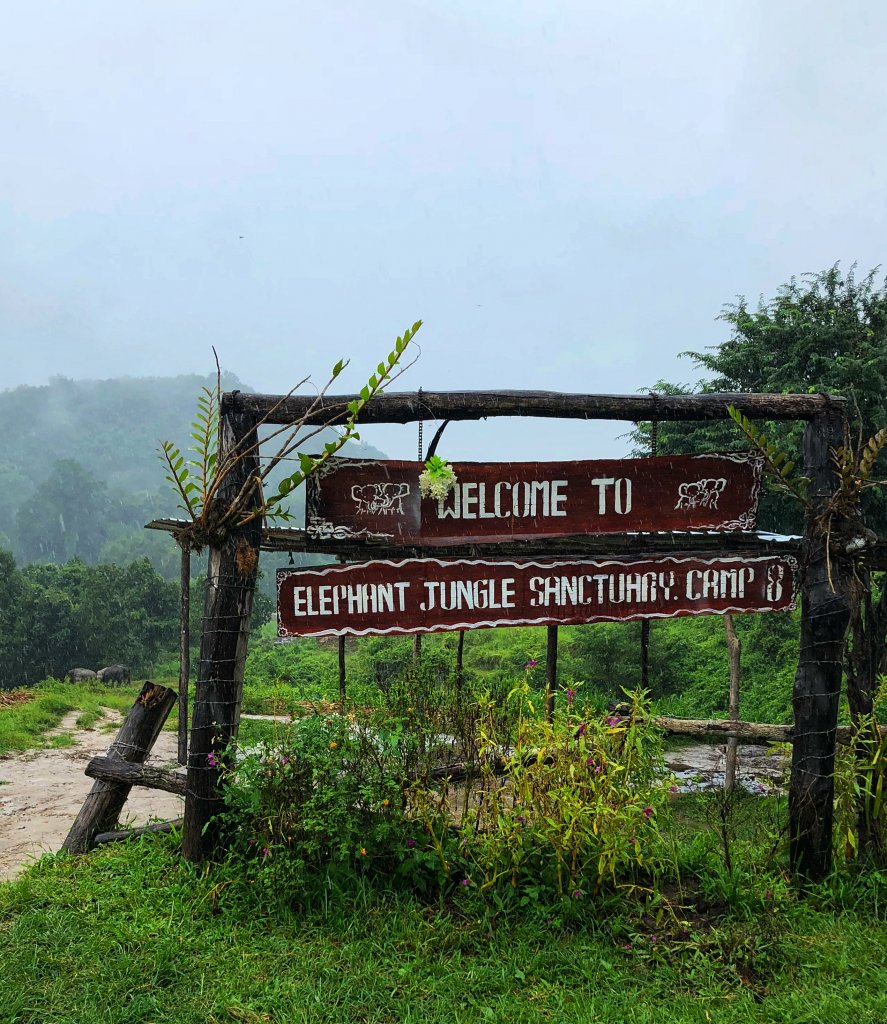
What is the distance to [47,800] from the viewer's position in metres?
7.73

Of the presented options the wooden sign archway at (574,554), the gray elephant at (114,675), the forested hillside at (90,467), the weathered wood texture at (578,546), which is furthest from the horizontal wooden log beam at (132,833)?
the forested hillside at (90,467)

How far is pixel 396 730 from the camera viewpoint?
4.10 m

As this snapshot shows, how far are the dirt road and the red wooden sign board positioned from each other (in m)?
2.66

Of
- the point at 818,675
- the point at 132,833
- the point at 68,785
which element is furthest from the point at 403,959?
the point at 68,785

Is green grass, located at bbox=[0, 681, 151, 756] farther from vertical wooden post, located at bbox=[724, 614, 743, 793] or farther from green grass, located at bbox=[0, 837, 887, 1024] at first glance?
vertical wooden post, located at bbox=[724, 614, 743, 793]

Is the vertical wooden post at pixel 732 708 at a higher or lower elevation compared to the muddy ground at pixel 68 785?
higher

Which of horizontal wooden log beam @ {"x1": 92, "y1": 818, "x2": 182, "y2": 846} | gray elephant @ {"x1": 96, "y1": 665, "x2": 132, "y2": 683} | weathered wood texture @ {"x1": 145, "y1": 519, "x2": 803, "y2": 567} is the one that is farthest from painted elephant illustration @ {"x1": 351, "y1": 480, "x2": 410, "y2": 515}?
gray elephant @ {"x1": 96, "y1": 665, "x2": 132, "y2": 683}

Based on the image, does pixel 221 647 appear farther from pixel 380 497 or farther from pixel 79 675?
pixel 79 675

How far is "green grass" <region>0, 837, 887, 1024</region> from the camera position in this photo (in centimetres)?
299

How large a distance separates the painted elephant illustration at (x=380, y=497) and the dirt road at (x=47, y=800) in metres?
2.70

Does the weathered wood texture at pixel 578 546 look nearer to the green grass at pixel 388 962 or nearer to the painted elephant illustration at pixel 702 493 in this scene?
the painted elephant illustration at pixel 702 493

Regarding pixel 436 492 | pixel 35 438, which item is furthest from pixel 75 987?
pixel 35 438

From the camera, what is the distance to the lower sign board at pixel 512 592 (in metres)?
4.05

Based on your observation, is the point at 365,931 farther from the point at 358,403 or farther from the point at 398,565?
the point at 358,403
